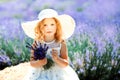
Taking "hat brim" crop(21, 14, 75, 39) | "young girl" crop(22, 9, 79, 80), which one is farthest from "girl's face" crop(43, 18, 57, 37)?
"hat brim" crop(21, 14, 75, 39)

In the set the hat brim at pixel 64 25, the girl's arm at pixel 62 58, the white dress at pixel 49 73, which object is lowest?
the white dress at pixel 49 73

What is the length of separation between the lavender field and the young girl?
856 mm

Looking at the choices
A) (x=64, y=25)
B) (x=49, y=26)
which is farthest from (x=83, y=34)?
(x=49, y=26)

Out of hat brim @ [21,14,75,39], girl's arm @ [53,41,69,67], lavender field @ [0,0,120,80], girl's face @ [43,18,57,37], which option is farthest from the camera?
lavender field @ [0,0,120,80]

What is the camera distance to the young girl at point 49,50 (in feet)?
13.7

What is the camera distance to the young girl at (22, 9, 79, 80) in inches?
164

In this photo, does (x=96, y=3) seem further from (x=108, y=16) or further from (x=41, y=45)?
(x=41, y=45)

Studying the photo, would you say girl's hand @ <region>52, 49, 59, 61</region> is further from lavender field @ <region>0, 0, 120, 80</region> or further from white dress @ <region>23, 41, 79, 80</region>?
lavender field @ <region>0, 0, 120, 80</region>

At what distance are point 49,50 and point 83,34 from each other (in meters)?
1.06

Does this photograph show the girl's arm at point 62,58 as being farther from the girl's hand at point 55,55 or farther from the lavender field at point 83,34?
the lavender field at point 83,34

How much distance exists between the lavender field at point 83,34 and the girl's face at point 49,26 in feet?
3.22

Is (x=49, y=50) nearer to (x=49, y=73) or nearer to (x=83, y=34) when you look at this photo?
(x=49, y=73)

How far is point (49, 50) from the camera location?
4.27m

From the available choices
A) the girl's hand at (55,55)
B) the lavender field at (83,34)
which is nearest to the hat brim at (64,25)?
the girl's hand at (55,55)
